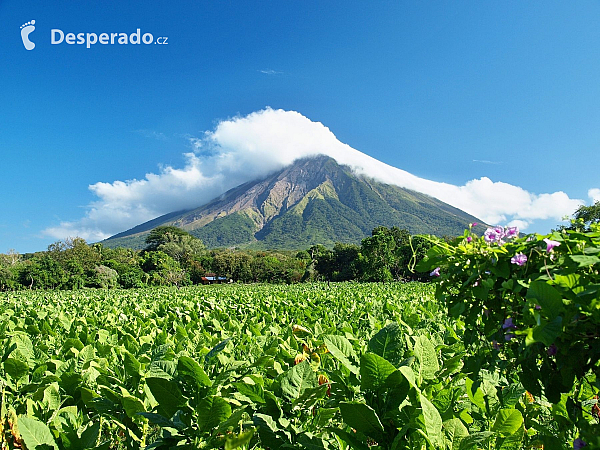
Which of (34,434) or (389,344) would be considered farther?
(389,344)

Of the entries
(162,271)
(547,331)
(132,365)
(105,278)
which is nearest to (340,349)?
(547,331)

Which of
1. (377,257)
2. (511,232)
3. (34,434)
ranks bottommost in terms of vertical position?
(377,257)

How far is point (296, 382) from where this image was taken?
6.15 feet

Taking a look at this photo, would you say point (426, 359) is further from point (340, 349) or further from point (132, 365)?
point (132, 365)

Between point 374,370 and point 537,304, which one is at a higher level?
point 537,304

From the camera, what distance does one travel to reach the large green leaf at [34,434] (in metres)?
1.59

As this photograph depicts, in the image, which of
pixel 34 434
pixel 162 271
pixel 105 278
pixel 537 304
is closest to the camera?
pixel 537 304

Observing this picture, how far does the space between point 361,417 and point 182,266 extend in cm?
7741

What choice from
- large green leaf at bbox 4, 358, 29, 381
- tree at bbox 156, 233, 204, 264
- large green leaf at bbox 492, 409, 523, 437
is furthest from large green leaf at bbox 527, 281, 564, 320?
tree at bbox 156, 233, 204, 264

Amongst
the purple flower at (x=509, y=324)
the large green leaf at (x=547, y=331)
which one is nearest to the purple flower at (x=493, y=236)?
the purple flower at (x=509, y=324)

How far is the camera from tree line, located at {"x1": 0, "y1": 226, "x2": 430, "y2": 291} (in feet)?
162

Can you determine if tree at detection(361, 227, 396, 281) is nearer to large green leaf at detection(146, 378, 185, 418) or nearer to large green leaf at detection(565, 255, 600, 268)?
large green leaf at detection(146, 378, 185, 418)

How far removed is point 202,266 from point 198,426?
75.7 meters

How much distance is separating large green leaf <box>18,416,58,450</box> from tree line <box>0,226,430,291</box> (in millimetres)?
37741
